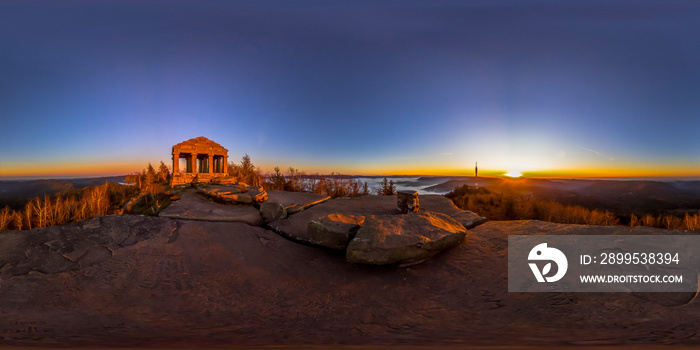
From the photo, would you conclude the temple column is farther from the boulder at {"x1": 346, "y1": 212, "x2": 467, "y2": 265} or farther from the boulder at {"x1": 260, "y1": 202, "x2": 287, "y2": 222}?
the boulder at {"x1": 346, "y1": 212, "x2": 467, "y2": 265}

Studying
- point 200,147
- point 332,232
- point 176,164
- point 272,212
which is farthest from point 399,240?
point 200,147

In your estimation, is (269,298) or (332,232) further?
(332,232)

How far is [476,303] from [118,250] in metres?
7.07

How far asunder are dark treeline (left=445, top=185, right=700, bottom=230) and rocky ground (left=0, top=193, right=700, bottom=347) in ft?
21.4

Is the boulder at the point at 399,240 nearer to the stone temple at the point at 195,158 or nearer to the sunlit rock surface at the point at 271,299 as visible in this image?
the sunlit rock surface at the point at 271,299

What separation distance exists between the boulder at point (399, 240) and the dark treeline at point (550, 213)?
8.68 metres

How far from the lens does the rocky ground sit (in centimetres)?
304

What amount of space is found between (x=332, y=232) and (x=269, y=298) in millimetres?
2142

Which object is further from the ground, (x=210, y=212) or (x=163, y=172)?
(x=163, y=172)

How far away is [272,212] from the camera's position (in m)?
8.25

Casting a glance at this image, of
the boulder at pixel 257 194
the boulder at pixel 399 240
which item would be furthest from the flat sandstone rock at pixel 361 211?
the boulder at pixel 257 194

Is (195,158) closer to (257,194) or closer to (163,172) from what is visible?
(163,172)

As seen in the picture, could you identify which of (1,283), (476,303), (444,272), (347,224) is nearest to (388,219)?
(347,224)

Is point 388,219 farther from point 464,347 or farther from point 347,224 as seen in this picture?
point 464,347
